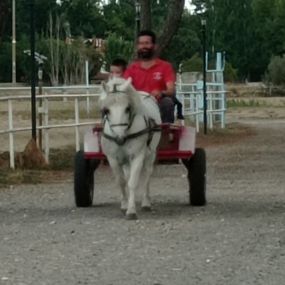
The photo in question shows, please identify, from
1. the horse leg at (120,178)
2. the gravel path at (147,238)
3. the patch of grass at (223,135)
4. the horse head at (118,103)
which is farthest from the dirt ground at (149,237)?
the patch of grass at (223,135)

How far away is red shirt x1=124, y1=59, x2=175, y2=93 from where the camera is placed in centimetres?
1195

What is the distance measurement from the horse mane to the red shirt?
102 centimetres

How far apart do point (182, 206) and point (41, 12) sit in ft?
315

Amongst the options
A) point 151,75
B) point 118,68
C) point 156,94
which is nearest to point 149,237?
point 156,94

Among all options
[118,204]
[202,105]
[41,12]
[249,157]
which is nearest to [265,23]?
[41,12]

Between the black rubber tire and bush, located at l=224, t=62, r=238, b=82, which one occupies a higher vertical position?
bush, located at l=224, t=62, r=238, b=82

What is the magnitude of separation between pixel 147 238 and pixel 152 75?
9.95ft

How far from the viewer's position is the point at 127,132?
10953 millimetres

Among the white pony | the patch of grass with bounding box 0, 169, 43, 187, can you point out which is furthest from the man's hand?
the patch of grass with bounding box 0, 169, 43, 187

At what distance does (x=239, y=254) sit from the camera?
8617 mm

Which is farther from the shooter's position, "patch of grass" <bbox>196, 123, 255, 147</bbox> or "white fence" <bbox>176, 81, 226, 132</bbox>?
"white fence" <bbox>176, 81, 226, 132</bbox>

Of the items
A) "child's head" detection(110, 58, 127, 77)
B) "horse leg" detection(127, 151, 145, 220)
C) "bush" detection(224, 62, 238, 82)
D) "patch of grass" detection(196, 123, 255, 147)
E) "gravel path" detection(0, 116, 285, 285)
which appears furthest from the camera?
"bush" detection(224, 62, 238, 82)

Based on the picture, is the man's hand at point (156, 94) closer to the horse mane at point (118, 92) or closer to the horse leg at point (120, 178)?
the horse mane at point (118, 92)

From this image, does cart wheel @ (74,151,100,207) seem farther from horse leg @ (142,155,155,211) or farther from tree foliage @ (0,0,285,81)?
tree foliage @ (0,0,285,81)
